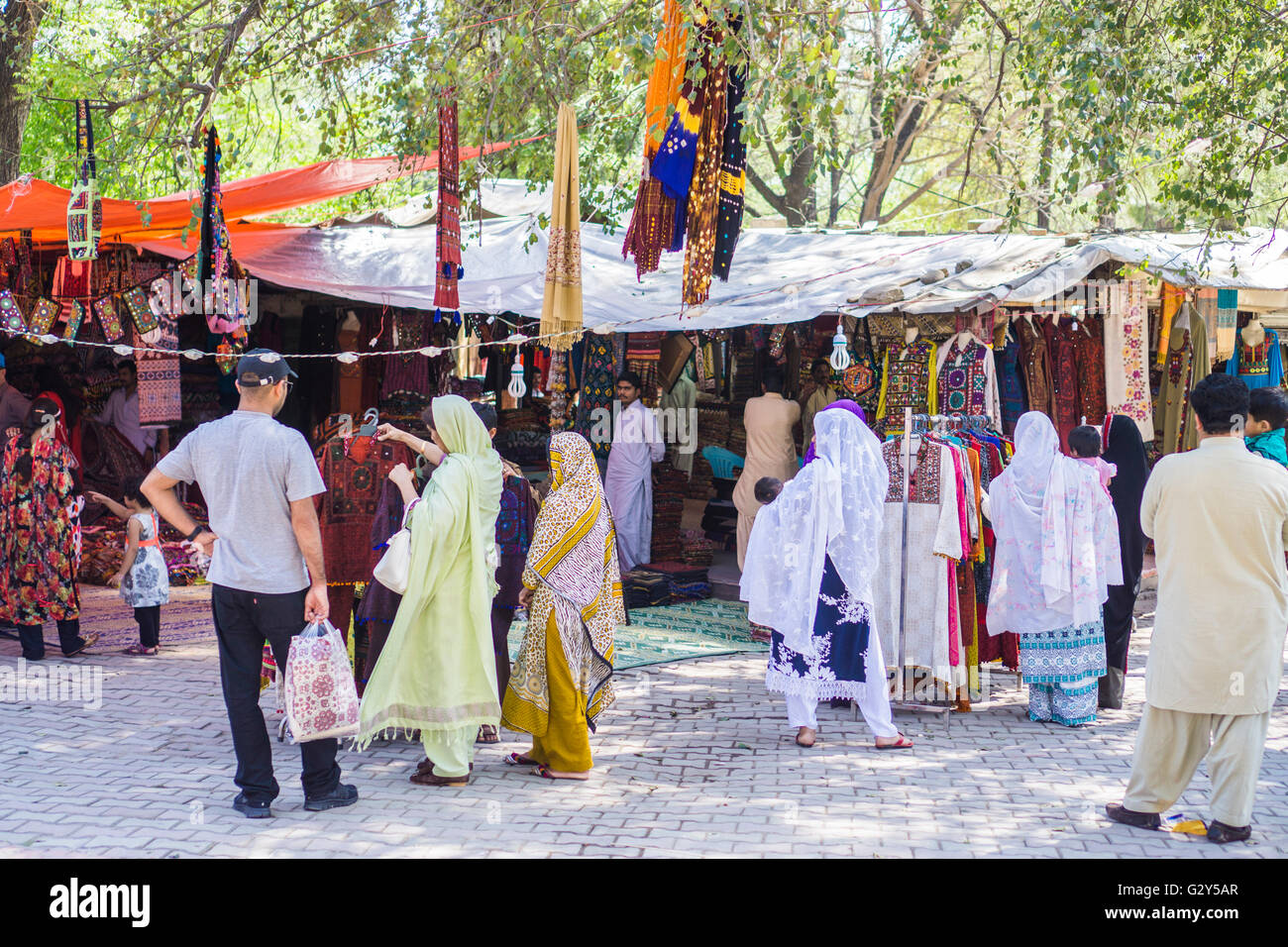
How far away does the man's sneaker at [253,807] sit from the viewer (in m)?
4.19

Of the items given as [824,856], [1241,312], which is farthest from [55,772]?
[1241,312]

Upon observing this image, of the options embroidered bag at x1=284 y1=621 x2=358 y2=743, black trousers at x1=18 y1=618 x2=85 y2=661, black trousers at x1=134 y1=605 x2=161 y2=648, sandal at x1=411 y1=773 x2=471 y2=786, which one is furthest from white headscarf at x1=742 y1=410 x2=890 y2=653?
black trousers at x1=18 y1=618 x2=85 y2=661

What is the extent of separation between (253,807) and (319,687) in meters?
0.53

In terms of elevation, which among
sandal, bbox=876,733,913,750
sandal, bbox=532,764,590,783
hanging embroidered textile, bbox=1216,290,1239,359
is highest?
hanging embroidered textile, bbox=1216,290,1239,359

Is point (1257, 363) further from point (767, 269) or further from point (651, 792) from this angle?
point (651, 792)

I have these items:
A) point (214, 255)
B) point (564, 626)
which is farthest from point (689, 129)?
point (214, 255)

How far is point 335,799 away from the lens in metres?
4.34

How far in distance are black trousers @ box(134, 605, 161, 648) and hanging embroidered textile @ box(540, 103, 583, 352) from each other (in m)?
3.11

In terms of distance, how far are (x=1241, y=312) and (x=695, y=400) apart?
4286mm

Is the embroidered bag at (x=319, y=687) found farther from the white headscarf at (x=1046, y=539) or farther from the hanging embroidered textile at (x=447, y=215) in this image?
the white headscarf at (x=1046, y=539)

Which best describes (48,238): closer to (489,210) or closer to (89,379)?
(89,379)

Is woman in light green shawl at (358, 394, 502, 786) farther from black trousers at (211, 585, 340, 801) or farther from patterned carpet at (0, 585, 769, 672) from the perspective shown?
patterned carpet at (0, 585, 769, 672)

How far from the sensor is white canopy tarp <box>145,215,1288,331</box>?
7.03 m

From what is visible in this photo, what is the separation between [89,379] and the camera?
33.5ft
